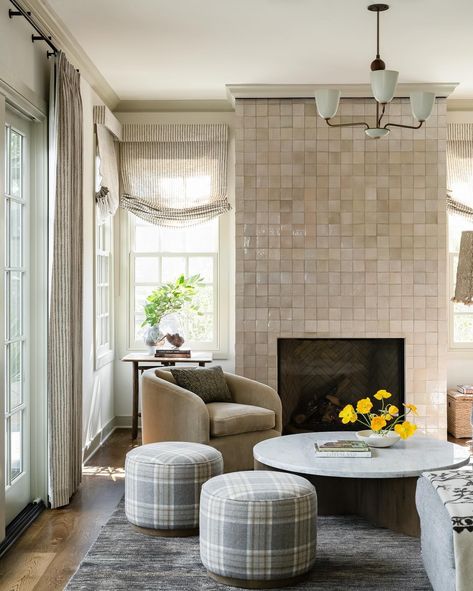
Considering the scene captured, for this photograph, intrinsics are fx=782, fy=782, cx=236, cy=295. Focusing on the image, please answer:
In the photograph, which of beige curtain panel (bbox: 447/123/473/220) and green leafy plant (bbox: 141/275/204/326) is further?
beige curtain panel (bbox: 447/123/473/220)

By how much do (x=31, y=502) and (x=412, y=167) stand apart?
3.69m

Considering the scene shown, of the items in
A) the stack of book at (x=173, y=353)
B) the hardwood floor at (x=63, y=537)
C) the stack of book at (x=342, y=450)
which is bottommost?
the hardwood floor at (x=63, y=537)

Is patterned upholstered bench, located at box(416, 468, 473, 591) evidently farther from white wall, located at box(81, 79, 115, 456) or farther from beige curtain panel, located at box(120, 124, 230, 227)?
beige curtain panel, located at box(120, 124, 230, 227)

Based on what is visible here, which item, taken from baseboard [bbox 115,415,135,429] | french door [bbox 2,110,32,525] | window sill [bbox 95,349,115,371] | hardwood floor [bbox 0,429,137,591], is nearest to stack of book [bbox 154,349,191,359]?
window sill [bbox 95,349,115,371]

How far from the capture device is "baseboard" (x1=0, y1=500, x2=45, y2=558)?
12.1 ft

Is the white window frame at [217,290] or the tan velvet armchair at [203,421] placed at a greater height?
the white window frame at [217,290]

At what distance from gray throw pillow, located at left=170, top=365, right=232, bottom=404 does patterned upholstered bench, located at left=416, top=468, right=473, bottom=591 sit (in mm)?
2158

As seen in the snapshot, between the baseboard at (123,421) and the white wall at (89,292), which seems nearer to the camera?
the white wall at (89,292)

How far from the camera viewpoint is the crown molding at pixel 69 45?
4152 millimetres

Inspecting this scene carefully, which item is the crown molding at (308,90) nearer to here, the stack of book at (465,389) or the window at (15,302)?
the window at (15,302)

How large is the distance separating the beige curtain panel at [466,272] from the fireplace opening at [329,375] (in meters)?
1.91

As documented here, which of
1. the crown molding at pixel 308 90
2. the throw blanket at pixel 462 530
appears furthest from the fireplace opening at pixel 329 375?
the throw blanket at pixel 462 530

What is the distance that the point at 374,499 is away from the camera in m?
4.02

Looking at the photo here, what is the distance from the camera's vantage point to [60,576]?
3.34m
